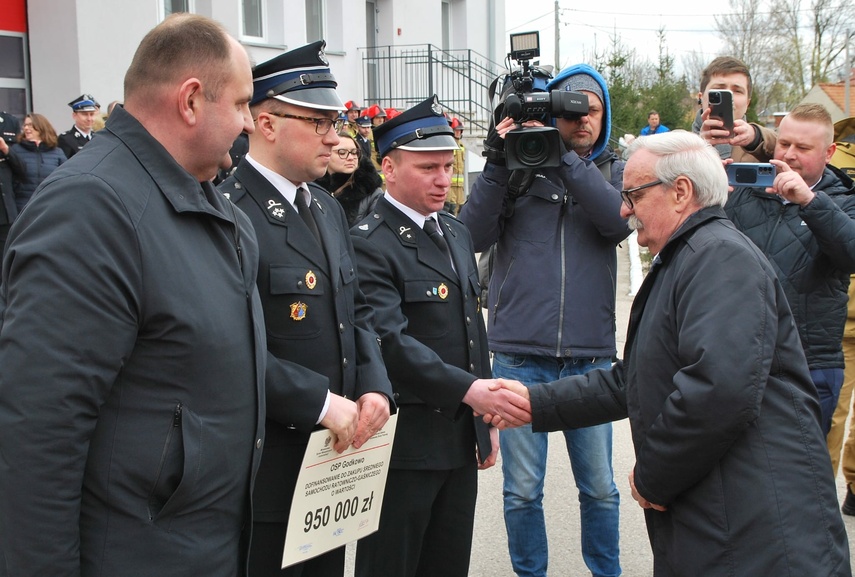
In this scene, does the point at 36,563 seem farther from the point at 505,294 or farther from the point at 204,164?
the point at 505,294

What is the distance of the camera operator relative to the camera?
3875mm

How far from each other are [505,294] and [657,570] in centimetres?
158

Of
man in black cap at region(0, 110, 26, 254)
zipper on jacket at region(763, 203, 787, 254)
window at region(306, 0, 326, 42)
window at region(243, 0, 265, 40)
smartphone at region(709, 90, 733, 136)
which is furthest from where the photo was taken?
window at region(306, 0, 326, 42)

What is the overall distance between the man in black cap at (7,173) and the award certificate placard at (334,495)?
25.2ft

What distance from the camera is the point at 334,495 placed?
2832 mm

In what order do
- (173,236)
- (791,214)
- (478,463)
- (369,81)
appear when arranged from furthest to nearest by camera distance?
(369,81) → (791,214) → (478,463) → (173,236)

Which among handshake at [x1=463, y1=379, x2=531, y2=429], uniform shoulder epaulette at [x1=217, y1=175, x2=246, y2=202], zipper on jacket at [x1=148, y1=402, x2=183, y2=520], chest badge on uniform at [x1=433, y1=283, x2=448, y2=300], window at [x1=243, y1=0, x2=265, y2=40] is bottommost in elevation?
handshake at [x1=463, y1=379, x2=531, y2=429]

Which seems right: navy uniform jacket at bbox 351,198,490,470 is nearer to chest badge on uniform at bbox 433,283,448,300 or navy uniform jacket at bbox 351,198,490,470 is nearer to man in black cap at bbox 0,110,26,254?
chest badge on uniform at bbox 433,283,448,300

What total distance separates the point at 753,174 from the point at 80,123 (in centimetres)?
873

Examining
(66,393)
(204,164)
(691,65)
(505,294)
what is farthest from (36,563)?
(691,65)

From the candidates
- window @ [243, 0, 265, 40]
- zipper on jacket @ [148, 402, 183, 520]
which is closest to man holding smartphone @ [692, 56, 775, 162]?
zipper on jacket @ [148, 402, 183, 520]

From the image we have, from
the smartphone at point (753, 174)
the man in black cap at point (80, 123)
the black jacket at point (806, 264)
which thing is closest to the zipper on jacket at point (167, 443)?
the smartphone at point (753, 174)

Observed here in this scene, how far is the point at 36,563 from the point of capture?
5.97 feet

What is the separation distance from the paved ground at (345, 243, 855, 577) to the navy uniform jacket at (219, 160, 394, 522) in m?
1.68
